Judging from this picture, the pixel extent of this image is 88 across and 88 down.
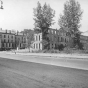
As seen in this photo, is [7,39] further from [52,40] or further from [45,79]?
[45,79]

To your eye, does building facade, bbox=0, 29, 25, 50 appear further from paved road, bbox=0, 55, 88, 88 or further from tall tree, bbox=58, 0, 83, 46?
paved road, bbox=0, 55, 88, 88

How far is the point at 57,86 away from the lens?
5320 millimetres

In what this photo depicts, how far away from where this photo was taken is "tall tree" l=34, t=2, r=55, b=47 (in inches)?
1459

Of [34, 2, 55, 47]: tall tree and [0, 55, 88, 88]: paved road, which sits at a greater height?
[34, 2, 55, 47]: tall tree

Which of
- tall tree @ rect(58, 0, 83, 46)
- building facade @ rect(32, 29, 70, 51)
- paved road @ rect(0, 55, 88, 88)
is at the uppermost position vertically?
tall tree @ rect(58, 0, 83, 46)

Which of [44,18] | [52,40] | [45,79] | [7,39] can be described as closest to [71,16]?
[44,18]

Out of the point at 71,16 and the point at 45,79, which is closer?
the point at 45,79

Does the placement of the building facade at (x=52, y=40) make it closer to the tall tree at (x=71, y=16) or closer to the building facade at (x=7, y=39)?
the tall tree at (x=71, y=16)

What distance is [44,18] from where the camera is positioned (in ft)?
124

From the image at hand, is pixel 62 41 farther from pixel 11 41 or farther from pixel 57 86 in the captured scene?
pixel 57 86

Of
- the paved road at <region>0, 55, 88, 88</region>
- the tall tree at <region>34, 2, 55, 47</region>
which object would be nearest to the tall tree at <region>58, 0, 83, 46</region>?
the tall tree at <region>34, 2, 55, 47</region>

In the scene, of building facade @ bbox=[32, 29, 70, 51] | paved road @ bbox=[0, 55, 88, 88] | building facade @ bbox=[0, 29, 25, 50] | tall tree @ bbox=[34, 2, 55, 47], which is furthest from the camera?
building facade @ bbox=[0, 29, 25, 50]

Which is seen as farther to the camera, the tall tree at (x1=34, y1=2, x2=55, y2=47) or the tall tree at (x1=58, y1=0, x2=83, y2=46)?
the tall tree at (x1=34, y1=2, x2=55, y2=47)

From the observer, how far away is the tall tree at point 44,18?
37.1 metres
